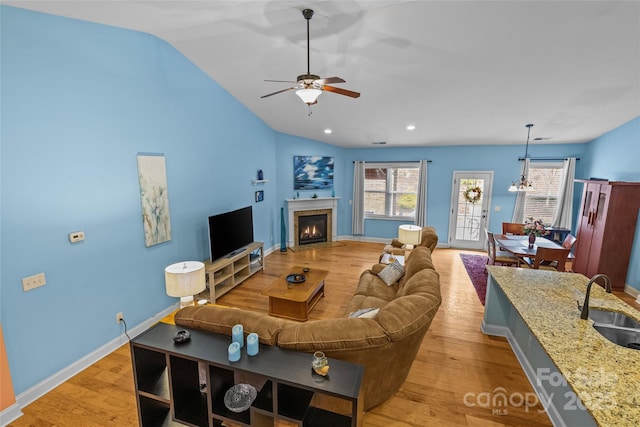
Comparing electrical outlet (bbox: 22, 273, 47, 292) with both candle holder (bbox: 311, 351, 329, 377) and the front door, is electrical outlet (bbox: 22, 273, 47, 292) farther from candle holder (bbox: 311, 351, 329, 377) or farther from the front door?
the front door

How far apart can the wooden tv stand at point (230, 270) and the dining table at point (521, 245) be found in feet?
14.6

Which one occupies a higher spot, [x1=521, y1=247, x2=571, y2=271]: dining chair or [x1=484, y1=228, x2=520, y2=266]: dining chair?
[x1=521, y1=247, x2=571, y2=271]: dining chair

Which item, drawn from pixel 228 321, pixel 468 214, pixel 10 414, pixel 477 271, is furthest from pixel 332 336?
pixel 468 214

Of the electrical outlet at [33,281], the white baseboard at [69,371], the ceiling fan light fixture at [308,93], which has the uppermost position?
the ceiling fan light fixture at [308,93]

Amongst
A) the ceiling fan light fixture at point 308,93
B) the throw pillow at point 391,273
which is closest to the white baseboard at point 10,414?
the ceiling fan light fixture at point 308,93

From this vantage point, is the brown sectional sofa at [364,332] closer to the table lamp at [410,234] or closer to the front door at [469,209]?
the table lamp at [410,234]

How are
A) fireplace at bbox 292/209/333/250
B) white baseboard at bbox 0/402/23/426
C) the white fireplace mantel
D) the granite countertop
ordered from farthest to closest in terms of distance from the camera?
fireplace at bbox 292/209/333/250 < the white fireplace mantel < white baseboard at bbox 0/402/23/426 < the granite countertop

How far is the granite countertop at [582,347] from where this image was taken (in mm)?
1274

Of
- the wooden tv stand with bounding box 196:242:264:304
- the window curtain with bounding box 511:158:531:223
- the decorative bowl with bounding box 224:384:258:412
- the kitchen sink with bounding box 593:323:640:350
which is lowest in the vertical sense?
the wooden tv stand with bounding box 196:242:264:304

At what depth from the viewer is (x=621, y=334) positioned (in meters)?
1.91

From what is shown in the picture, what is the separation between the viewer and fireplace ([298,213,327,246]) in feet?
23.7

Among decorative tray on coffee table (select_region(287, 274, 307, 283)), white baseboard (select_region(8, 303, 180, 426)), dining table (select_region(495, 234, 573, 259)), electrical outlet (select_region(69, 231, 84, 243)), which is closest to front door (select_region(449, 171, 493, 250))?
dining table (select_region(495, 234, 573, 259))

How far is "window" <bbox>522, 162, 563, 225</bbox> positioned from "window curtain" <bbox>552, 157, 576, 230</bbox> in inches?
5.0

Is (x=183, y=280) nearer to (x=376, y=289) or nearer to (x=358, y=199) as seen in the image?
(x=376, y=289)
